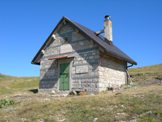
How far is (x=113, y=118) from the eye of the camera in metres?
9.12

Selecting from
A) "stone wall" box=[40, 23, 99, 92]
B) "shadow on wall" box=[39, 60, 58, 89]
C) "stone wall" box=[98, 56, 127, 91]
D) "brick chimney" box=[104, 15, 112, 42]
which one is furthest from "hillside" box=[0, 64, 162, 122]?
"brick chimney" box=[104, 15, 112, 42]

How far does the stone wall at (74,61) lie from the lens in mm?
16969

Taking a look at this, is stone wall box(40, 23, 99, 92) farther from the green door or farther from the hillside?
the hillside

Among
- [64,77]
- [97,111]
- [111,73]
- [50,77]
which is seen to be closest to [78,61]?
[64,77]

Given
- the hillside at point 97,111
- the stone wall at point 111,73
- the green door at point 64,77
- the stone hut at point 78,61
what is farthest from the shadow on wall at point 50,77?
the hillside at point 97,111

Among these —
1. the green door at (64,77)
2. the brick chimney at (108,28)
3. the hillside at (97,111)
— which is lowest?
the hillside at (97,111)

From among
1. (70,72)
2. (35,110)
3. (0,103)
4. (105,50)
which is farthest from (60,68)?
(35,110)

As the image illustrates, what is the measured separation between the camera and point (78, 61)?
17.9 m

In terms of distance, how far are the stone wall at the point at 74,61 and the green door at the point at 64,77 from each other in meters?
0.41

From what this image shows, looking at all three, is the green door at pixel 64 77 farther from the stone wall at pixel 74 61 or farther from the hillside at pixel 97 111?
the hillside at pixel 97 111

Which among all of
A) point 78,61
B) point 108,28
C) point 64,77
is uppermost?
point 108,28

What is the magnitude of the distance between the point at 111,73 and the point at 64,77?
3.57m

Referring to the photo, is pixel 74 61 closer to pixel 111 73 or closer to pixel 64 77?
pixel 64 77

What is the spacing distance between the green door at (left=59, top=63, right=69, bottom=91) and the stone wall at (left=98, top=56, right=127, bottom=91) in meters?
2.86
